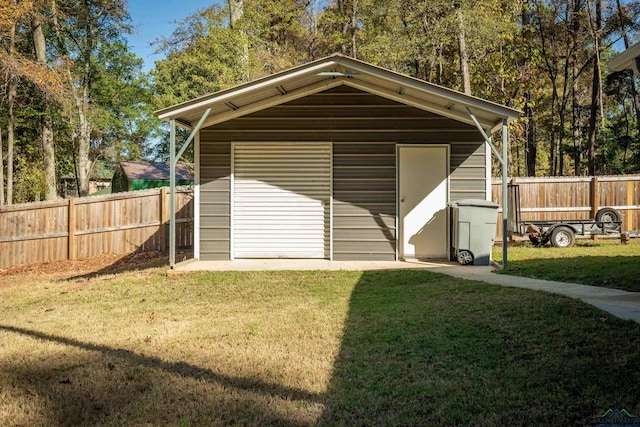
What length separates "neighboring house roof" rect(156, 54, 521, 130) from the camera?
7.62 meters

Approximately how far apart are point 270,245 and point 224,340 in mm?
4912

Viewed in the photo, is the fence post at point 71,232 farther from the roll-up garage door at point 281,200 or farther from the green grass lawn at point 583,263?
the green grass lawn at point 583,263

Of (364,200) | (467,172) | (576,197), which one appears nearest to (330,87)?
(364,200)

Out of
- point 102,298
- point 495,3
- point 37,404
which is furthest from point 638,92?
point 37,404

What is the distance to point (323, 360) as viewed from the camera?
3.69 metres

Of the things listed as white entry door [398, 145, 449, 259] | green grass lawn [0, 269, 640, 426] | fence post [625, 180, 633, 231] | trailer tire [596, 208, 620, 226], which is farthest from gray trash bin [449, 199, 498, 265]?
fence post [625, 180, 633, 231]

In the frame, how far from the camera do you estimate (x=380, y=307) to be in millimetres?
5387

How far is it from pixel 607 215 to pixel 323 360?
1061 cm

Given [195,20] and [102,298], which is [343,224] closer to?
[102,298]

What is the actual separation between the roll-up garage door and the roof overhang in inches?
200

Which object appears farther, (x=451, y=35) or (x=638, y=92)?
(x=638, y=92)

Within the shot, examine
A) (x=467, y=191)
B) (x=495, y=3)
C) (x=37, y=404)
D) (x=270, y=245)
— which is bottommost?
(x=37, y=404)

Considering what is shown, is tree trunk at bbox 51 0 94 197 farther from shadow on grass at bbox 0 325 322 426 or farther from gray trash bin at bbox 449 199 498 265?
shadow on grass at bbox 0 325 322 426

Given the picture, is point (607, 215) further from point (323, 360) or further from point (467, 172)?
point (323, 360)
